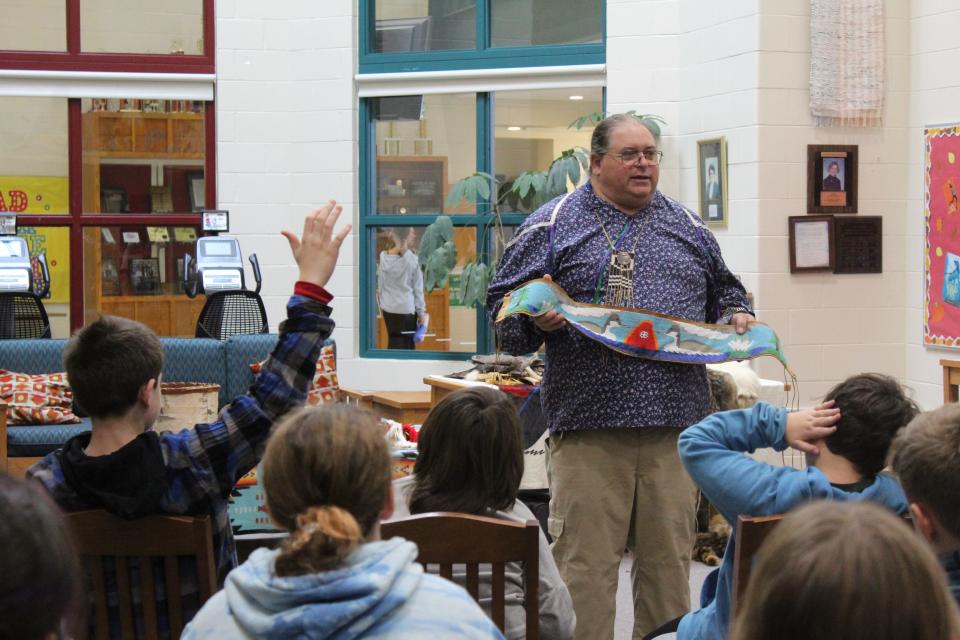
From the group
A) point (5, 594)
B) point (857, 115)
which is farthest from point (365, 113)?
point (5, 594)

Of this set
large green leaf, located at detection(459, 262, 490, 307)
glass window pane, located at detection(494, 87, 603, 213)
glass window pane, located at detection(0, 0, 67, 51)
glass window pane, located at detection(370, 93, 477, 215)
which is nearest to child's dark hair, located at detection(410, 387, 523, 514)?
large green leaf, located at detection(459, 262, 490, 307)

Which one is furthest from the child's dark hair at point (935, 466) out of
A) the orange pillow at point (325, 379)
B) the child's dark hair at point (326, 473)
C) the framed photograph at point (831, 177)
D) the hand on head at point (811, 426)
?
the orange pillow at point (325, 379)

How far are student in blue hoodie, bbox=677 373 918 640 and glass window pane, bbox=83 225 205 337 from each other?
247 inches

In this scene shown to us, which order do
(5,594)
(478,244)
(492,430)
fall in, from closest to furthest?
(5,594), (492,430), (478,244)

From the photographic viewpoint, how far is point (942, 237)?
5.71 m

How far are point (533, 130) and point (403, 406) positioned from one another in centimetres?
203

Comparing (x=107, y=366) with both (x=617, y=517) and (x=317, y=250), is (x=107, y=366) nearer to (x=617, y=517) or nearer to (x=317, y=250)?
(x=317, y=250)

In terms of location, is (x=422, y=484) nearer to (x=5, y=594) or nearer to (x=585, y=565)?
(x=585, y=565)

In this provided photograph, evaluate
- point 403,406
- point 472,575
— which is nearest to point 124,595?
point 472,575

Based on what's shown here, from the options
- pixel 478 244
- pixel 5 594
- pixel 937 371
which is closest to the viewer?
pixel 5 594

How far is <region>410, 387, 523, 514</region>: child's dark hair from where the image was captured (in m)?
2.03

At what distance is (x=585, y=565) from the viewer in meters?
2.71

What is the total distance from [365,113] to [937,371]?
3.70m

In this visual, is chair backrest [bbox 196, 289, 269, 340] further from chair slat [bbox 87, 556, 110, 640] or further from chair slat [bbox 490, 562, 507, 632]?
chair slat [bbox 490, 562, 507, 632]
